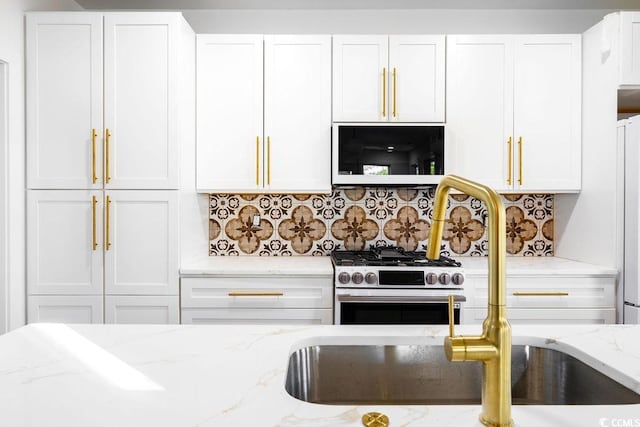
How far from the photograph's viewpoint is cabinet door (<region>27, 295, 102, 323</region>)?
2521mm

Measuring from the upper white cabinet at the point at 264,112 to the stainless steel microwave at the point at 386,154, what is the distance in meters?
0.12

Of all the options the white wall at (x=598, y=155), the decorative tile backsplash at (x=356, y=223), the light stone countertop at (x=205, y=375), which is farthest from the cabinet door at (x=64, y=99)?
the white wall at (x=598, y=155)

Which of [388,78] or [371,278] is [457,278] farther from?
[388,78]

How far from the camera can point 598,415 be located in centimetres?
73

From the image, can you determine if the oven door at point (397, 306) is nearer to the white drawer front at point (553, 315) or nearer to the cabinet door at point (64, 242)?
the white drawer front at point (553, 315)

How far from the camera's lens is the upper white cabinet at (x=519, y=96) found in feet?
9.14

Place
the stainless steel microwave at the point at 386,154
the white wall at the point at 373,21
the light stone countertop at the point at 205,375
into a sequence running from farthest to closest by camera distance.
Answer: the white wall at the point at 373,21 < the stainless steel microwave at the point at 386,154 < the light stone countertop at the point at 205,375

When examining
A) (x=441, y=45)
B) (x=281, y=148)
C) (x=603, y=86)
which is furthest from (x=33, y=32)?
(x=603, y=86)

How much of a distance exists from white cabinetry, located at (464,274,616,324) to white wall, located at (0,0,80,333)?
254 cm

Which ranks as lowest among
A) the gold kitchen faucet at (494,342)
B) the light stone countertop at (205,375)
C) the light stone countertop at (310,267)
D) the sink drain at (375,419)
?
the light stone countertop at (310,267)

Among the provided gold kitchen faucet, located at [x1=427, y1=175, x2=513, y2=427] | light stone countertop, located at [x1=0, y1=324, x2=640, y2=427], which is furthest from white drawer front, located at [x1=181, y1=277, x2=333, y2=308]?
gold kitchen faucet, located at [x1=427, y1=175, x2=513, y2=427]

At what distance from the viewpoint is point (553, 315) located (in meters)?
Result: 2.54

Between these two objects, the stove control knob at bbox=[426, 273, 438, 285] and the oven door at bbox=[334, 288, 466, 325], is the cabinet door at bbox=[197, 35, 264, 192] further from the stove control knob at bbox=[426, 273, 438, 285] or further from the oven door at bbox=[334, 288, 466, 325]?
the stove control knob at bbox=[426, 273, 438, 285]

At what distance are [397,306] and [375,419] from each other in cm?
180
